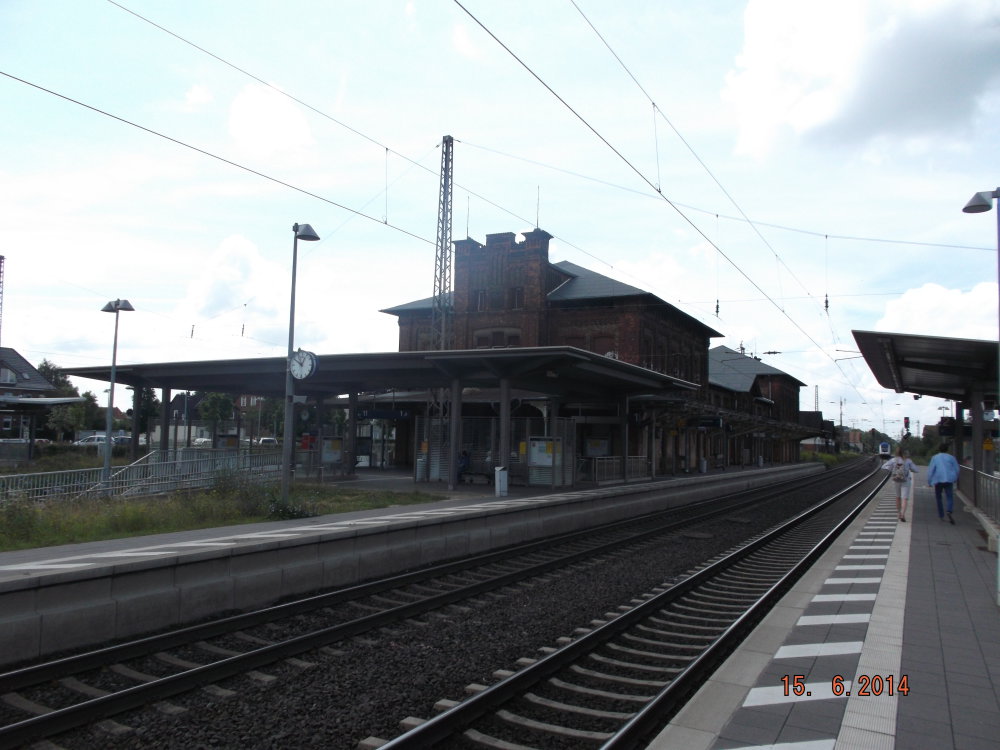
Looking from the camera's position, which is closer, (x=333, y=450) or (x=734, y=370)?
(x=333, y=450)

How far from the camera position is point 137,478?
19.6m

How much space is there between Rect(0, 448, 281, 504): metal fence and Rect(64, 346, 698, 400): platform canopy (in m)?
4.59

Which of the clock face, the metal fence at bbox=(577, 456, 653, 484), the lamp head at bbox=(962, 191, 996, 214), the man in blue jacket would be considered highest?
the lamp head at bbox=(962, 191, 996, 214)

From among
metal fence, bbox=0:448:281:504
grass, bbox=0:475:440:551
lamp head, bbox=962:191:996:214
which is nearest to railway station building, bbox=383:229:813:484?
metal fence, bbox=0:448:281:504

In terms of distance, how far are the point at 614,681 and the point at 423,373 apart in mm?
19132

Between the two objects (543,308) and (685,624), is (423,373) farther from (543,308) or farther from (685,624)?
(543,308)

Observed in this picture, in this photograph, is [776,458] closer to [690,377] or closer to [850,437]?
[690,377]

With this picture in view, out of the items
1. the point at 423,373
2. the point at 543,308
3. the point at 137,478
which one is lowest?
the point at 137,478

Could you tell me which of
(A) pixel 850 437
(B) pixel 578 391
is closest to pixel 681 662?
(B) pixel 578 391

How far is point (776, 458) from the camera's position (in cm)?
8262

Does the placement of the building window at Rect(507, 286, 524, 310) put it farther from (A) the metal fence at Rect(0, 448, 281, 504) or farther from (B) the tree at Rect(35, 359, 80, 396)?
(B) the tree at Rect(35, 359, 80, 396)

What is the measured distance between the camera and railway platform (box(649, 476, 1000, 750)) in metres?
4.75

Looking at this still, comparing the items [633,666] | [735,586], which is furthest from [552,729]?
[735,586]

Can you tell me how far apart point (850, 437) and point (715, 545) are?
16968cm
